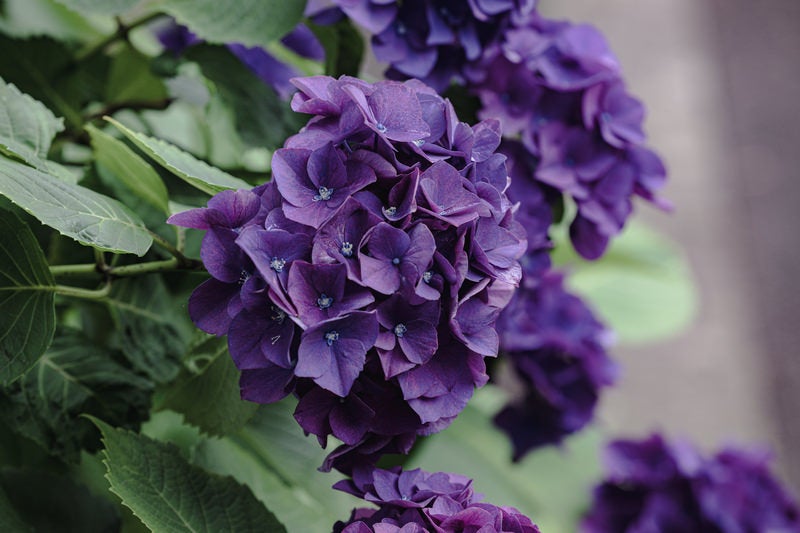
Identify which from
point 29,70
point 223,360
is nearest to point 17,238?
point 223,360

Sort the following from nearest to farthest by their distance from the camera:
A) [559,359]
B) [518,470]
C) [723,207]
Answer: [559,359] < [518,470] < [723,207]

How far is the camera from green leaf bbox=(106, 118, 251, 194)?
0.35 meters

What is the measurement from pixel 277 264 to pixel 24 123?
0.53ft

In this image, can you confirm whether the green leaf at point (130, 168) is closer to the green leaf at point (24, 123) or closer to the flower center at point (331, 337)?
the green leaf at point (24, 123)

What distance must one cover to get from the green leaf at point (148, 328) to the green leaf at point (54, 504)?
0.08 m

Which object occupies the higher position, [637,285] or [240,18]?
[240,18]

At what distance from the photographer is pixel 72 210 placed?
0.35m

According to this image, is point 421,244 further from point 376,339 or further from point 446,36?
point 446,36

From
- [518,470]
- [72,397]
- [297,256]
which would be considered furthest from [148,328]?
[518,470]

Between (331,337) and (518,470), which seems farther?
(518,470)

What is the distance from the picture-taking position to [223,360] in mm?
398

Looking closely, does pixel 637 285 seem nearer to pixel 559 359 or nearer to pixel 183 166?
pixel 559 359

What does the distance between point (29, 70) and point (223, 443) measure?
24cm

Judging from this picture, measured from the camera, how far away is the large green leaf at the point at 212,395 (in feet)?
1.28
